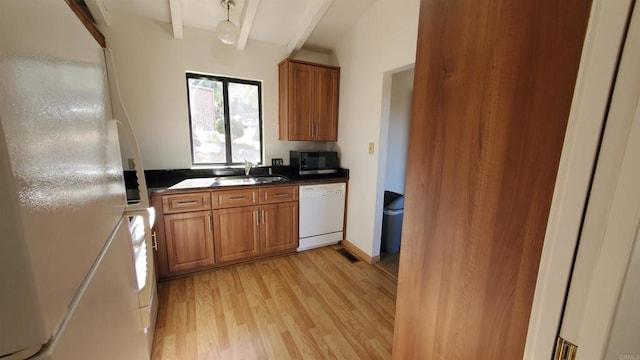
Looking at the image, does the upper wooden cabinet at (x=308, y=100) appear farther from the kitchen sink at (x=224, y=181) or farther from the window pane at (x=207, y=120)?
the window pane at (x=207, y=120)

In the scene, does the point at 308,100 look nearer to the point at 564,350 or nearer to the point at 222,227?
the point at 222,227

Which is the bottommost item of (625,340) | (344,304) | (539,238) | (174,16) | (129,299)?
(344,304)

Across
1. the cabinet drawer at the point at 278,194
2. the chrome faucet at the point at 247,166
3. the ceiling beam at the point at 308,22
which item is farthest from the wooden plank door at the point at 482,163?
the chrome faucet at the point at 247,166

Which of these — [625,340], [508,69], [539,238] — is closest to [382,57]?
[508,69]

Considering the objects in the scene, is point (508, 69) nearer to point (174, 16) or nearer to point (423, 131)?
point (423, 131)

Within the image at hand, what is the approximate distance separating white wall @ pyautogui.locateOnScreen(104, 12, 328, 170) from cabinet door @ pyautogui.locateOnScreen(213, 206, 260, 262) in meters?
0.88

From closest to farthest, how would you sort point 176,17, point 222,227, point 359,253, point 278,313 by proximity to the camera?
point 278,313
point 176,17
point 222,227
point 359,253

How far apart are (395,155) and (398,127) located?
15.3 inches

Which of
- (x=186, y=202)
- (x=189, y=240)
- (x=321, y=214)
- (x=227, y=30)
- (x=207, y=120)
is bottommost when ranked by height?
(x=189, y=240)

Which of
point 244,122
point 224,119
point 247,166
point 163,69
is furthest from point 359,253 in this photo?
point 163,69

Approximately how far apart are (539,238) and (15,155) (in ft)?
3.19

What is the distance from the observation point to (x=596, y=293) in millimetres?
451

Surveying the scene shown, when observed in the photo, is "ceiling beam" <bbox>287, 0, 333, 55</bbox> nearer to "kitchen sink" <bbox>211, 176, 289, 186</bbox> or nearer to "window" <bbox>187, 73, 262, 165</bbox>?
"window" <bbox>187, 73, 262, 165</bbox>

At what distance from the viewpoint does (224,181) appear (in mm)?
2740
